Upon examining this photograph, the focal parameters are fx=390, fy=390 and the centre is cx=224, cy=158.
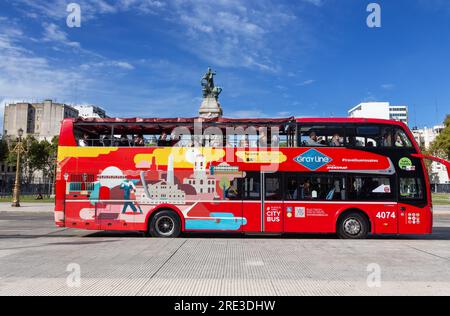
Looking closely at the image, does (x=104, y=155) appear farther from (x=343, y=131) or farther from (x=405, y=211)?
(x=405, y=211)

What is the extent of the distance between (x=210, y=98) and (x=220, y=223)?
136 feet

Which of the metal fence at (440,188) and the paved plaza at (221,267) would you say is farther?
the metal fence at (440,188)

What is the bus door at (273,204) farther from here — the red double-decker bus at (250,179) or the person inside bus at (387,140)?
the person inside bus at (387,140)

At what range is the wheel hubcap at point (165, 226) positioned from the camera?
13.5 metres

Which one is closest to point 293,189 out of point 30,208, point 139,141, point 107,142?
point 139,141

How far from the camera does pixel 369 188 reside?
1324cm

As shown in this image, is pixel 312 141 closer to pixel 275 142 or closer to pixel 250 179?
pixel 275 142

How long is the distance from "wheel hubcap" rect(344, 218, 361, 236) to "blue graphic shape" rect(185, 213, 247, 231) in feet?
11.4

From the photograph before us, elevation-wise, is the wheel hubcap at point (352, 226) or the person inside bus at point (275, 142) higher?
the person inside bus at point (275, 142)

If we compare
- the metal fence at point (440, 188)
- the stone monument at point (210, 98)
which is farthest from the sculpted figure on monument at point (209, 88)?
the metal fence at point (440, 188)

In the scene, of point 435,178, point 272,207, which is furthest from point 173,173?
point 435,178

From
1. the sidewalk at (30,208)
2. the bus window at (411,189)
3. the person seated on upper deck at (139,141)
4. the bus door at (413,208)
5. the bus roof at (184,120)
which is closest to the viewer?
the bus door at (413,208)

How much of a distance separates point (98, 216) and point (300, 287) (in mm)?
9008

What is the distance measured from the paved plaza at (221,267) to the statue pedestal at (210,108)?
36973 millimetres
